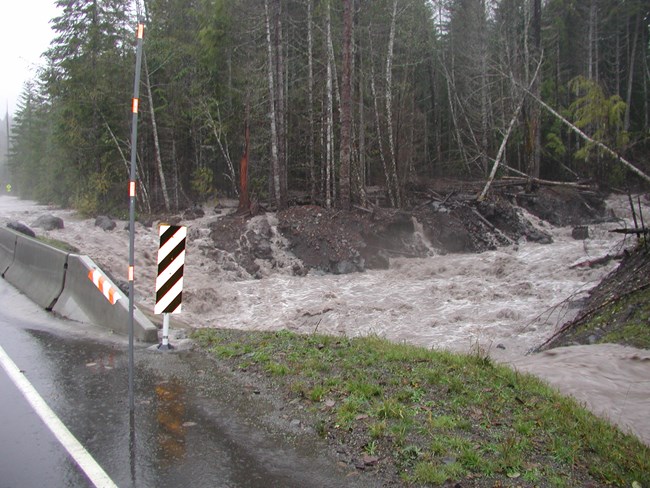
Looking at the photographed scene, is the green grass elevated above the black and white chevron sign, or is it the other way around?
the black and white chevron sign

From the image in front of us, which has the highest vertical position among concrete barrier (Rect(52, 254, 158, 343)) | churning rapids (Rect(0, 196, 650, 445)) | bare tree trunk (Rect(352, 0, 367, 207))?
bare tree trunk (Rect(352, 0, 367, 207))

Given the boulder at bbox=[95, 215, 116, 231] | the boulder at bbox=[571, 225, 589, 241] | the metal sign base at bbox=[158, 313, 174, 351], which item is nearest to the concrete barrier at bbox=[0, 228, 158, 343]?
the metal sign base at bbox=[158, 313, 174, 351]

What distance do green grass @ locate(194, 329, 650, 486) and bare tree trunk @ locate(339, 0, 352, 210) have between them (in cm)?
1563

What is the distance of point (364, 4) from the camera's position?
2827cm

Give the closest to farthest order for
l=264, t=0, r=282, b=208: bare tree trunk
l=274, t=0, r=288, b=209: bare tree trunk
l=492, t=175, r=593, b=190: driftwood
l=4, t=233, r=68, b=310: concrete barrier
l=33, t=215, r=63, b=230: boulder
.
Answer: l=4, t=233, r=68, b=310: concrete barrier
l=33, t=215, r=63, b=230: boulder
l=274, t=0, r=288, b=209: bare tree trunk
l=264, t=0, r=282, b=208: bare tree trunk
l=492, t=175, r=593, b=190: driftwood

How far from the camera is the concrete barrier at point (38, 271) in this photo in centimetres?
963

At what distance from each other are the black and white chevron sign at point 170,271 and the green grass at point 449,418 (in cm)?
89

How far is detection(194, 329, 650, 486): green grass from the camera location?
407 cm

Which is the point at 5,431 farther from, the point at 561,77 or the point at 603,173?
the point at 561,77

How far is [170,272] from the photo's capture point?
23.2 ft

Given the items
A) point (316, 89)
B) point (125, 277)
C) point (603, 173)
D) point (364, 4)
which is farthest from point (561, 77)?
point (125, 277)

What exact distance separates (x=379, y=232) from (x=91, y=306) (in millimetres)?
13890

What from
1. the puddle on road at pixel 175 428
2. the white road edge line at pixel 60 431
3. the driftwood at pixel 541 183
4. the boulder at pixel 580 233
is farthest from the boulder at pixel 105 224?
the boulder at pixel 580 233

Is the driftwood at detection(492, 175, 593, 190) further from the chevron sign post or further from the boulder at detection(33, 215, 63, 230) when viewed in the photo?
the chevron sign post
